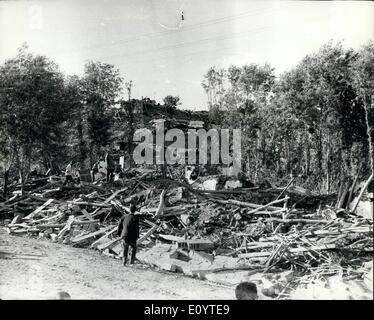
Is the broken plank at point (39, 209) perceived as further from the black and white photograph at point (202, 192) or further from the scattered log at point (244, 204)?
the scattered log at point (244, 204)

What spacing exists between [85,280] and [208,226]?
4.57 metres

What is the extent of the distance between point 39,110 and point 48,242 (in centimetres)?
1038

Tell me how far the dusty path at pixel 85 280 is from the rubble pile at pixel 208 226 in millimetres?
869

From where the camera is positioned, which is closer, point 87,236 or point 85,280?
point 85,280

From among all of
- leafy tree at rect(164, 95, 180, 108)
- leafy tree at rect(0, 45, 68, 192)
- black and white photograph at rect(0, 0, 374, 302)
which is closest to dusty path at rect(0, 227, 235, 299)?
black and white photograph at rect(0, 0, 374, 302)

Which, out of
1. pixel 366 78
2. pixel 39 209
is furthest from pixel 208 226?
pixel 366 78

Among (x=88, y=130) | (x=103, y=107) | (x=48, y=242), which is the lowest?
(x=48, y=242)

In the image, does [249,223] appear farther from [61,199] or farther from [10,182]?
[10,182]

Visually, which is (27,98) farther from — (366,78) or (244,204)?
(366,78)

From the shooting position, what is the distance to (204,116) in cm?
3762

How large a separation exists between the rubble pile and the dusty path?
0.87 m

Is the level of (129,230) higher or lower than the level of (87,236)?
higher

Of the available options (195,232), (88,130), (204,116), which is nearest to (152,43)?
(195,232)

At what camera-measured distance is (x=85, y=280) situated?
7930mm
